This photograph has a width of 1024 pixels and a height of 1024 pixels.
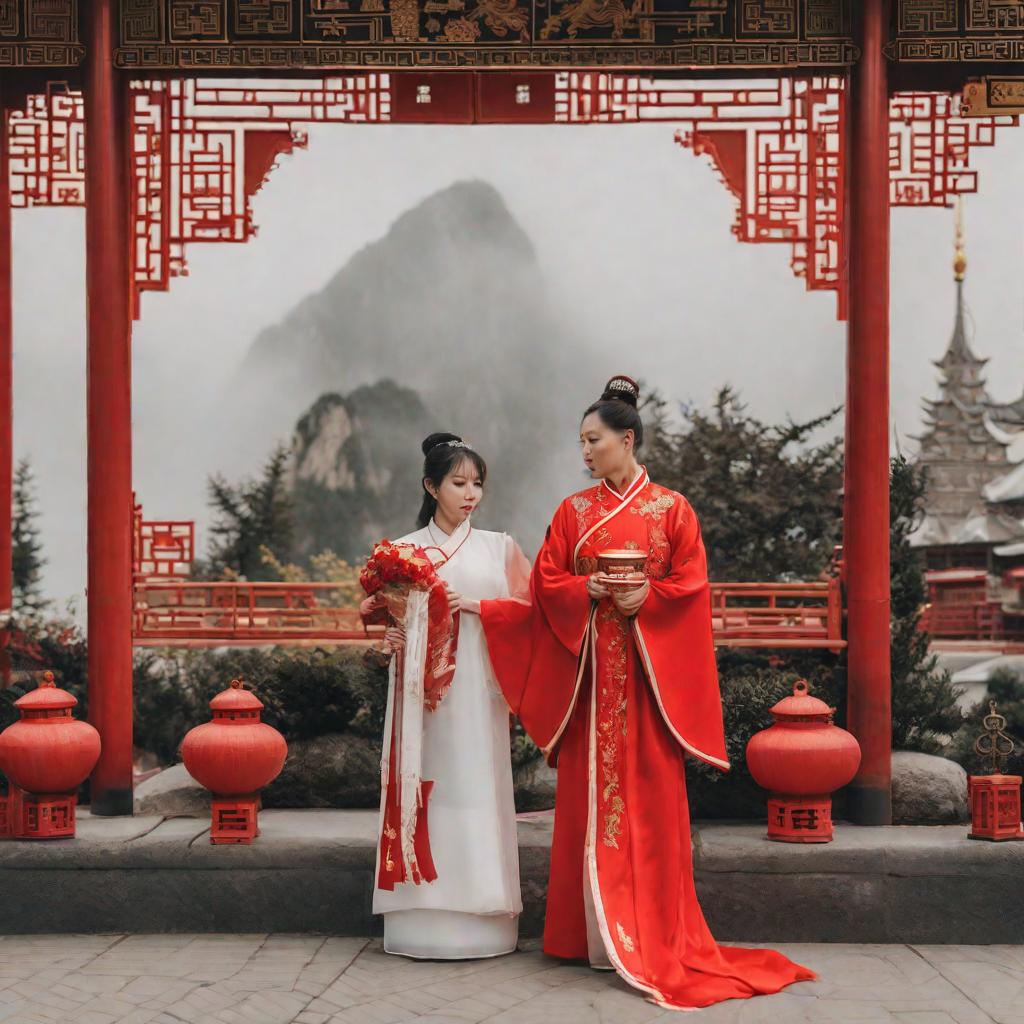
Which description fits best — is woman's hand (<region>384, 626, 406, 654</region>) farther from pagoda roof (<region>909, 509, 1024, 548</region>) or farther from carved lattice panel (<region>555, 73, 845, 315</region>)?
pagoda roof (<region>909, 509, 1024, 548</region>)

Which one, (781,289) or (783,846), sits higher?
(781,289)

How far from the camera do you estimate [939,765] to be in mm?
5543

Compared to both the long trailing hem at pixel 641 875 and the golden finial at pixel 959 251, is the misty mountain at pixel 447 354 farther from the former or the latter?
the long trailing hem at pixel 641 875

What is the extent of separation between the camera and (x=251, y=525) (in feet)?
35.5

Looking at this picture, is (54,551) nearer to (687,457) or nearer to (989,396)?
(687,457)

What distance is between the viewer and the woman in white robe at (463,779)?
4520 millimetres

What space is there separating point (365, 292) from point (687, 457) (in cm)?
425

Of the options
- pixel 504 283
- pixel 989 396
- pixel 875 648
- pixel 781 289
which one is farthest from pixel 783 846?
pixel 504 283

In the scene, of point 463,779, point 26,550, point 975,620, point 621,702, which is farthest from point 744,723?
point 26,550

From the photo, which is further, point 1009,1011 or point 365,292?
point 365,292

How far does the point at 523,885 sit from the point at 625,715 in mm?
893

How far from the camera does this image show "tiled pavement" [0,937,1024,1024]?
13.2 feet

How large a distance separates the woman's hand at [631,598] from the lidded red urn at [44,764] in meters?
2.13

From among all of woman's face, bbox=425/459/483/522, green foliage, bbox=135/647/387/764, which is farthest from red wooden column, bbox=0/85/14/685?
woman's face, bbox=425/459/483/522
